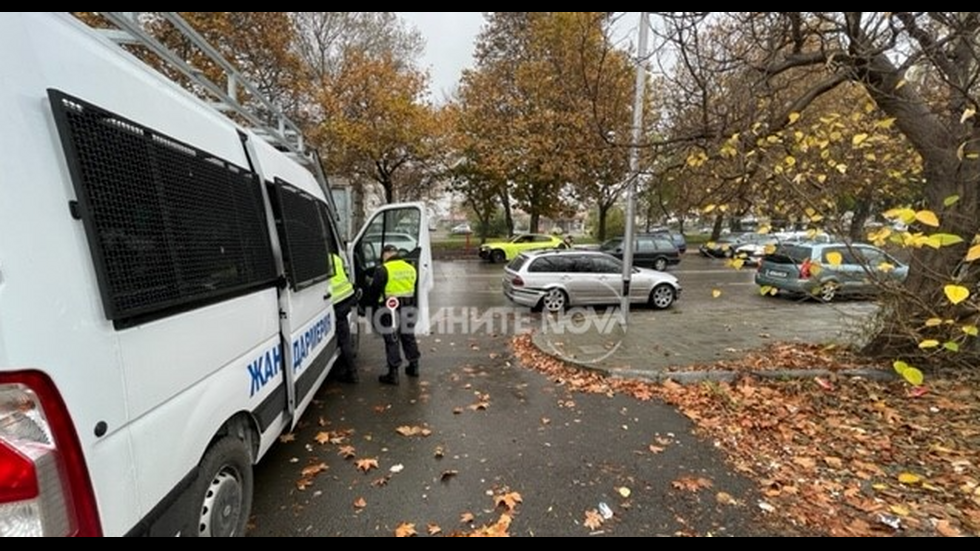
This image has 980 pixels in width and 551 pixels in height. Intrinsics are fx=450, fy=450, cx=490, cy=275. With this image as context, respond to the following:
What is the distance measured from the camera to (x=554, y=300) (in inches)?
392

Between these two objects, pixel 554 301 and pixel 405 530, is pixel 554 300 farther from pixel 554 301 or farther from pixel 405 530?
pixel 405 530

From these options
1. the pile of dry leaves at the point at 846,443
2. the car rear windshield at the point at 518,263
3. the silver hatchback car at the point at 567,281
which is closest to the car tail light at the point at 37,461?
the pile of dry leaves at the point at 846,443

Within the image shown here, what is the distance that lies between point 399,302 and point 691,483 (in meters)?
3.44

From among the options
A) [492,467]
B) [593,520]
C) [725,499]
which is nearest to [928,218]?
[725,499]

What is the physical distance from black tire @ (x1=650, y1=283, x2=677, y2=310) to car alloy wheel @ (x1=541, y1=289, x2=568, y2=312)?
221 cm

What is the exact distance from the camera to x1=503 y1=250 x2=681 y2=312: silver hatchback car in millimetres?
9852

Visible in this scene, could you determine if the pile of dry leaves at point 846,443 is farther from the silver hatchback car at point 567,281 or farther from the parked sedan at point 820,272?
the silver hatchback car at point 567,281

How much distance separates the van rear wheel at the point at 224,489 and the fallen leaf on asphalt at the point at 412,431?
167 centimetres

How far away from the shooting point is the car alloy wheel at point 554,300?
32.4ft

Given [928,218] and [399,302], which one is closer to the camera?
[928,218]

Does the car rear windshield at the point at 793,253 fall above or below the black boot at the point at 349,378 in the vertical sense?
above

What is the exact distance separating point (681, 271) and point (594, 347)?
1464 centimetres

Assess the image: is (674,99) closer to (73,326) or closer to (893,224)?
(893,224)

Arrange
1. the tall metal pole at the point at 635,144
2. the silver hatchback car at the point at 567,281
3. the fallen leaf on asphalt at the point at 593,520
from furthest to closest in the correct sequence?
the silver hatchback car at the point at 567,281
the tall metal pole at the point at 635,144
the fallen leaf on asphalt at the point at 593,520
